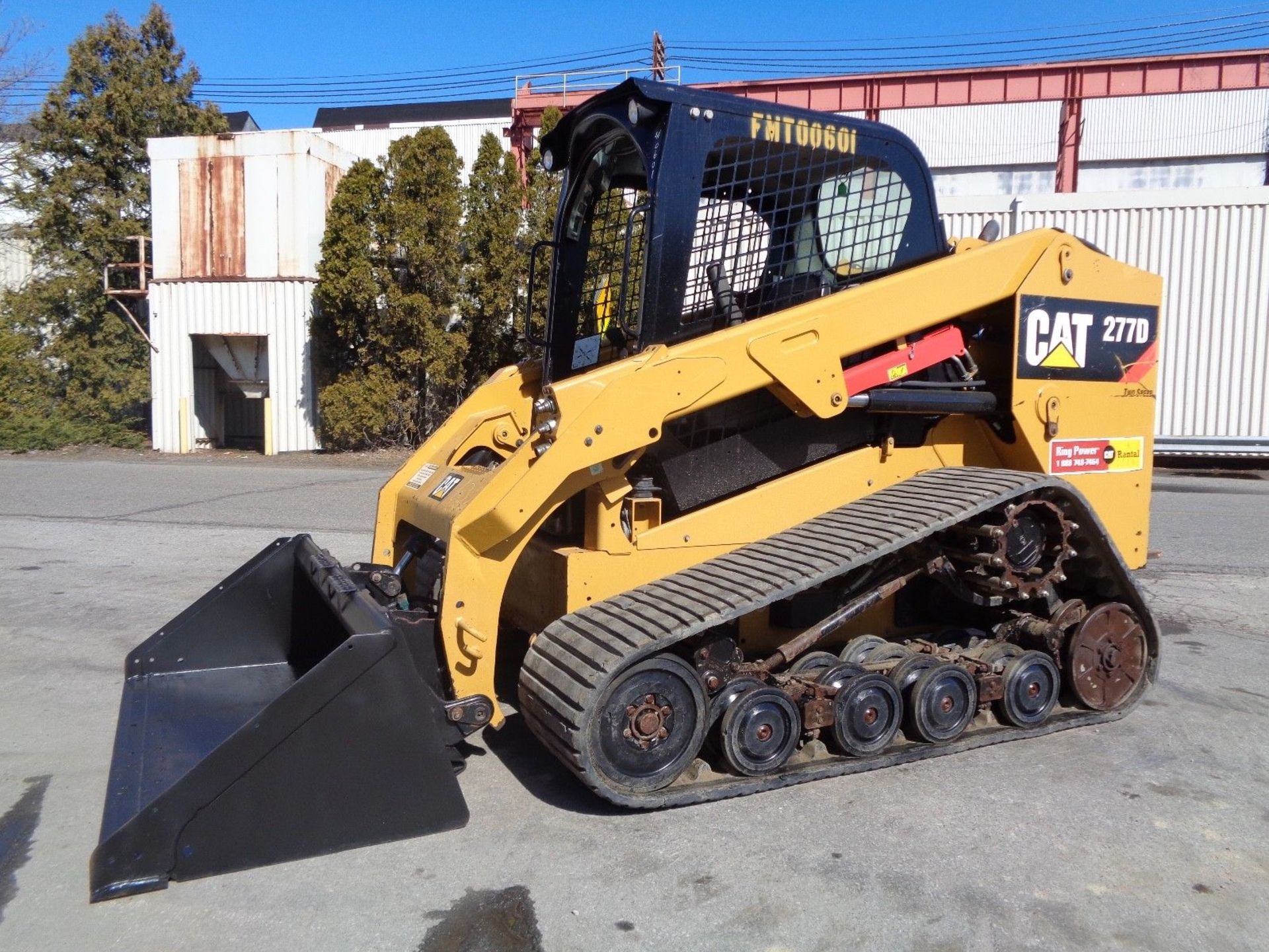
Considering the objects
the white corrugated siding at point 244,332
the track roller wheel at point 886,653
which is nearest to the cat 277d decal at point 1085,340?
the track roller wheel at point 886,653

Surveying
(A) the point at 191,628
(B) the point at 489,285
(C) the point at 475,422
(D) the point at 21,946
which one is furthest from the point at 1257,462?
(D) the point at 21,946

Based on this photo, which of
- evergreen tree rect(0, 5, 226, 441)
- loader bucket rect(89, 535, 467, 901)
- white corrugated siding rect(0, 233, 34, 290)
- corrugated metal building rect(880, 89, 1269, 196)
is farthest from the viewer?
white corrugated siding rect(0, 233, 34, 290)

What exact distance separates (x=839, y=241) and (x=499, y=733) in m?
2.57

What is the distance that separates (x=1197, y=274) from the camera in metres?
16.3

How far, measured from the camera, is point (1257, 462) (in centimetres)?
1631

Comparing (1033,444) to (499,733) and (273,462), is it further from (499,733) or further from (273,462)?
(273,462)

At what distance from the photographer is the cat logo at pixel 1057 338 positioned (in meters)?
4.62

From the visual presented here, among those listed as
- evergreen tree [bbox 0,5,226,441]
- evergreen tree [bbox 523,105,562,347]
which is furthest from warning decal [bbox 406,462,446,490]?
evergreen tree [bbox 0,5,226,441]

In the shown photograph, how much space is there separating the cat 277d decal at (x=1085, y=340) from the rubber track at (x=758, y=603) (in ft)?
2.07

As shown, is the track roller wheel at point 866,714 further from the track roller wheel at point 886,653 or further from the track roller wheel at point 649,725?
the track roller wheel at point 649,725

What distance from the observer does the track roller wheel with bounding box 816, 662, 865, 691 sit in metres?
3.96

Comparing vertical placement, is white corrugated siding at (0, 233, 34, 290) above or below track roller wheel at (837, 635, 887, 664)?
above

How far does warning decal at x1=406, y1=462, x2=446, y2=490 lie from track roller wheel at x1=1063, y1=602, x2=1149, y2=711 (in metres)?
2.87

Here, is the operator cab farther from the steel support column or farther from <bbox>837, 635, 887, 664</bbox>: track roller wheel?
the steel support column
